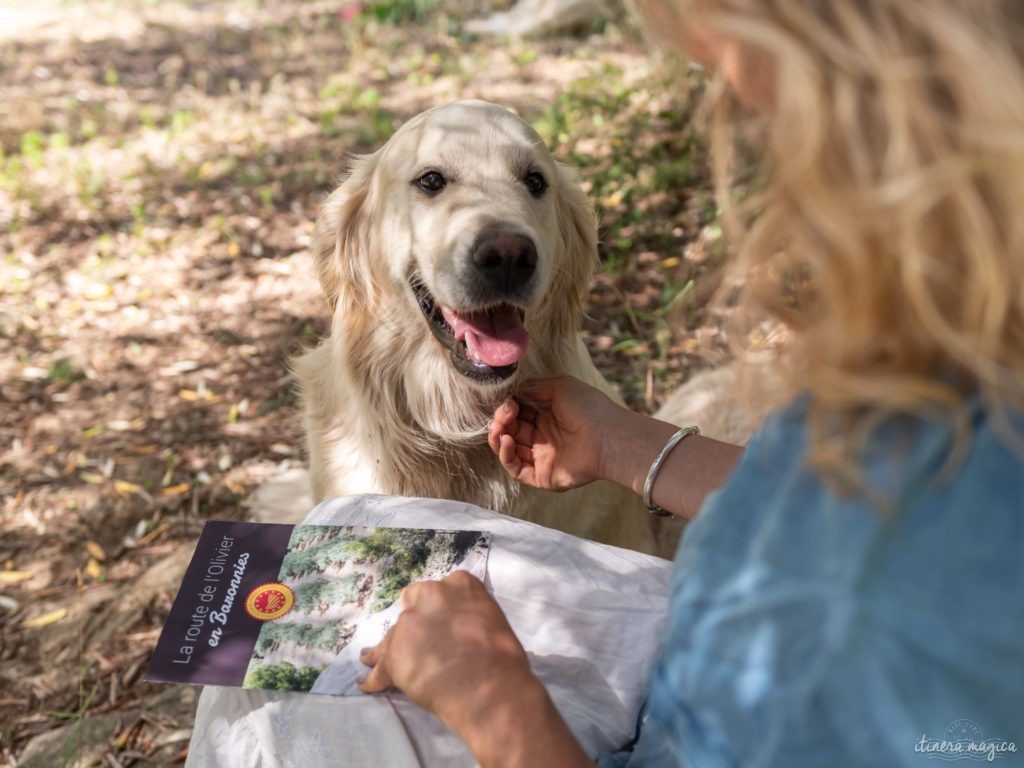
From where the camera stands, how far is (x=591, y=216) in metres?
3.02

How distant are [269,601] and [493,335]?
3.50ft

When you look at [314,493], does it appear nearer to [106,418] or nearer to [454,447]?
[454,447]

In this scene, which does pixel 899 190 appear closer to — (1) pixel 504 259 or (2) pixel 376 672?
(2) pixel 376 672

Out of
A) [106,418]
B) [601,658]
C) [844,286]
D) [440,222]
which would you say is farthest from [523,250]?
[106,418]

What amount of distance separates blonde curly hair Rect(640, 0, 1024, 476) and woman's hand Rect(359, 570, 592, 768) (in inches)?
23.8

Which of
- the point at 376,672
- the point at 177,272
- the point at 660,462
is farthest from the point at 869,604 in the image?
the point at 177,272

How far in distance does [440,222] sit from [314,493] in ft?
3.44

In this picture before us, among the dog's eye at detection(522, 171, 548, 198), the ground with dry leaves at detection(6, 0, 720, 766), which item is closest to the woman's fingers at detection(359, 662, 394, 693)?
the ground with dry leaves at detection(6, 0, 720, 766)

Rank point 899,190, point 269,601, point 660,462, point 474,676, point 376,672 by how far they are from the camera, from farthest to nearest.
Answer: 1. point 660,462
2. point 269,601
3. point 376,672
4. point 474,676
5. point 899,190

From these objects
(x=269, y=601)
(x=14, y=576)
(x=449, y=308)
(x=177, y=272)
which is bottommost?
(x=14, y=576)

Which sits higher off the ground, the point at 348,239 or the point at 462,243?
the point at 462,243

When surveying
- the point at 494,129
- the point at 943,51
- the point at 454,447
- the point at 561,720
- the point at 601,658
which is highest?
the point at 943,51

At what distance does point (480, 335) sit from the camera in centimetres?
257

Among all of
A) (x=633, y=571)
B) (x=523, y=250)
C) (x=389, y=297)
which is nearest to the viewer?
(x=633, y=571)
